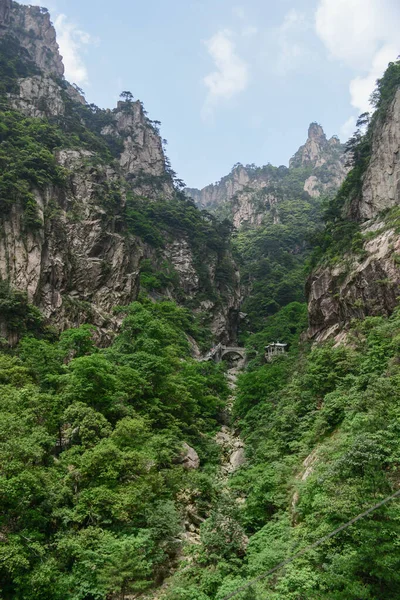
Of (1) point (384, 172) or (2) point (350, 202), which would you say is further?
(2) point (350, 202)

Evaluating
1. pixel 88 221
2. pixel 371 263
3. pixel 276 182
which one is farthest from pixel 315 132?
pixel 371 263

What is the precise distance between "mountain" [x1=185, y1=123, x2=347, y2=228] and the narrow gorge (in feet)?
152

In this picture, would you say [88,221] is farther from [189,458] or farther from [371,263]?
[189,458]

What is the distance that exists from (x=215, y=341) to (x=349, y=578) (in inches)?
1600

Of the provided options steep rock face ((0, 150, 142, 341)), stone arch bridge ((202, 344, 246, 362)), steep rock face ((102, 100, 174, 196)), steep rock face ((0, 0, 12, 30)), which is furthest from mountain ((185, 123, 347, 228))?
steep rock face ((0, 150, 142, 341))

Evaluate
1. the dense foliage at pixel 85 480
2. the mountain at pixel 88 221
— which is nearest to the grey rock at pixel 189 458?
the dense foliage at pixel 85 480

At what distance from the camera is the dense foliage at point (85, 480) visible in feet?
35.1

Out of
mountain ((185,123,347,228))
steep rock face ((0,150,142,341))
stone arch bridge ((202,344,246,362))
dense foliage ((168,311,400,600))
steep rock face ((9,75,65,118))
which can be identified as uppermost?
mountain ((185,123,347,228))

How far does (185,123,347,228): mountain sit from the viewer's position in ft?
337

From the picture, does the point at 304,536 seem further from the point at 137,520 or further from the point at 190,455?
the point at 190,455

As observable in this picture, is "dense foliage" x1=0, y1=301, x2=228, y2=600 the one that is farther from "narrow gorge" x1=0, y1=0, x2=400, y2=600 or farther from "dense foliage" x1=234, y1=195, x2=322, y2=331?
"dense foliage" x1=234, y1=195, x2=322, y2=331

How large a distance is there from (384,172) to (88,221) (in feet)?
87.2

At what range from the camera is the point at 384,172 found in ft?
105

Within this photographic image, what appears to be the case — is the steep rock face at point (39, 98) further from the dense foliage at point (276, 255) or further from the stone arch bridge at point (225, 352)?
the stone arch bridge at point (225, 352)
